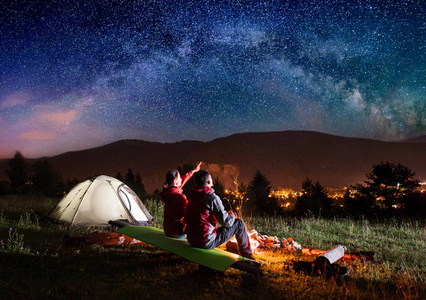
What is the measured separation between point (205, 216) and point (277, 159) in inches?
1833

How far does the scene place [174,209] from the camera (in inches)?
232

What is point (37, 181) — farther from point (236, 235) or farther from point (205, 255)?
point (205, 255)

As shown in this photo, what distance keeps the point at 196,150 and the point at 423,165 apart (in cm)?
3555

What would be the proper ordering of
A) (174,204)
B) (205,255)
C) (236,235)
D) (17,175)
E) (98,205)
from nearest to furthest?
(205,255), (236,235), (174,204), (98,205), (17,175)

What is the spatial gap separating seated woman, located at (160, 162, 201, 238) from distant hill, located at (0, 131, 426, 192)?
93.9 ft

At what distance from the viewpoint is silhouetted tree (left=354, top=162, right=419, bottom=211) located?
14.7 m

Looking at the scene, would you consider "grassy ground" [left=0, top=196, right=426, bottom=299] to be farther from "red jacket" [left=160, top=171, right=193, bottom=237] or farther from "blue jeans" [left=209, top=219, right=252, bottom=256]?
"red jacket" [left=160, top=171, right=193, bottom=237]

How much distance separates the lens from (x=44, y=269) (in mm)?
5035

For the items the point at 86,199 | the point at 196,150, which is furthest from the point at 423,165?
the point at 86,199

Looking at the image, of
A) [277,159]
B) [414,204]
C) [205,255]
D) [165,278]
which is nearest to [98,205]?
[165,278]

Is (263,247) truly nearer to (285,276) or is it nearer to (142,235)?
(285,276)

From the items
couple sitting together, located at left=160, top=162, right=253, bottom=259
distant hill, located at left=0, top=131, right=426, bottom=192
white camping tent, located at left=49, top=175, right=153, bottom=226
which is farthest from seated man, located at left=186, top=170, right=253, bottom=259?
distant hill, located at left=0, top=131, right=426, bottom=192

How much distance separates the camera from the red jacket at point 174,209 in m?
5.79

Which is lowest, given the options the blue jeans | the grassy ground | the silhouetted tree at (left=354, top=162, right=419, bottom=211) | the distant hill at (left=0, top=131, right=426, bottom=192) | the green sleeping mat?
the grassy ground
